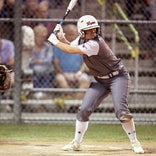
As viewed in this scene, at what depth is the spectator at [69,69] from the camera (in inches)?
447

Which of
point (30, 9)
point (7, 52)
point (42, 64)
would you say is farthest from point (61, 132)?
point (30, 9)

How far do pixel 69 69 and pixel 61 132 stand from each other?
6.31 feet

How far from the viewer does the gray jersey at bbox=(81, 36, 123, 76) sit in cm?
778

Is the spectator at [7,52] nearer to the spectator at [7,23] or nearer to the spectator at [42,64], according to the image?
the spectator at [7,23]

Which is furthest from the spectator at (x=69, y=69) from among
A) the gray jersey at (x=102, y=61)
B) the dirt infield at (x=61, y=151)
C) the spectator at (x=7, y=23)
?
the gray jersey at (x=102, y=61)

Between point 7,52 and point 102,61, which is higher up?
point 102,61

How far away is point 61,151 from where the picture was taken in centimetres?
780

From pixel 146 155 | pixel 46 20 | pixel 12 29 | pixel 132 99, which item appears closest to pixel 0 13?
pixel 12 29

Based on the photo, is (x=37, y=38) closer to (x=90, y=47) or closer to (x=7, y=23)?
(x=7, y=23)

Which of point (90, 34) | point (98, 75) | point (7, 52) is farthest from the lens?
point (7, 52)

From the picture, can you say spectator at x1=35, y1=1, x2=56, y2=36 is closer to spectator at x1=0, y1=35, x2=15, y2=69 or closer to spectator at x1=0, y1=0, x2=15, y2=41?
spectator at x1=0, y1=0, x2=15, y2=41

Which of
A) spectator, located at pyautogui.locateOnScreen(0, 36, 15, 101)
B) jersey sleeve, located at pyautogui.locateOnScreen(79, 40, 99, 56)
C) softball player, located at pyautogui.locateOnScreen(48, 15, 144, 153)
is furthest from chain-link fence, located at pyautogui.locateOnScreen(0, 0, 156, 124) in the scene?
jersey sleeve, located at pyautogui.locateOnScreen(79, 40, 99, 56)

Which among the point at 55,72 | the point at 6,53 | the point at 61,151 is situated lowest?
the point at 61,151

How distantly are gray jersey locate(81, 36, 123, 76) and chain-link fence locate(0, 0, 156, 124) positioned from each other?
303 cm
